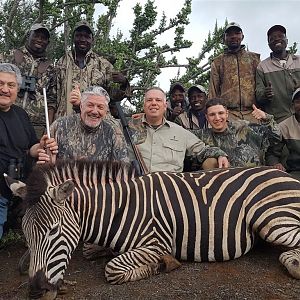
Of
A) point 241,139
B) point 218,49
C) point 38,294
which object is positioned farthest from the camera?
point 218,49

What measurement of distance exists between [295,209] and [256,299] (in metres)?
1.01

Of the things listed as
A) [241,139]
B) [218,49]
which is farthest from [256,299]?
[218,49]

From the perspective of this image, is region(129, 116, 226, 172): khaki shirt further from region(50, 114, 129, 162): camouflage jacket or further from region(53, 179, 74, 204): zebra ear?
region(53, 179, 74, 204): zebra ear

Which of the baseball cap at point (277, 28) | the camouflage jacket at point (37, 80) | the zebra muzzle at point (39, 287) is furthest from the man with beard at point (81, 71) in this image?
the zebra muzzle at point (39, 287)

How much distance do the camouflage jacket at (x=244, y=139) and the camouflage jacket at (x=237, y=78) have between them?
0.94 m

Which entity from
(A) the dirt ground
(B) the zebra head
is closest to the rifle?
(A) the dirt ground

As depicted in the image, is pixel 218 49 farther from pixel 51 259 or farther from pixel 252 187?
pixel 51 259

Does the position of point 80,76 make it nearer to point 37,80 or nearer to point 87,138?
point 37,80

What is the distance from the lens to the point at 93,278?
405 centimetres

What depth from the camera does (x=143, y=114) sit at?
5.97 metres

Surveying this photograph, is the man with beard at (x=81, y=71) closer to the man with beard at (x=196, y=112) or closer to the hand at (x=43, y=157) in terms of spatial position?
the man with beard at (x=196, y=112)

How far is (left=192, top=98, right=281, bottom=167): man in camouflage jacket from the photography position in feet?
19.7

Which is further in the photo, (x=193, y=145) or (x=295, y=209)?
(x=193, y=145)

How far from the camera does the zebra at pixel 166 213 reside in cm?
379
